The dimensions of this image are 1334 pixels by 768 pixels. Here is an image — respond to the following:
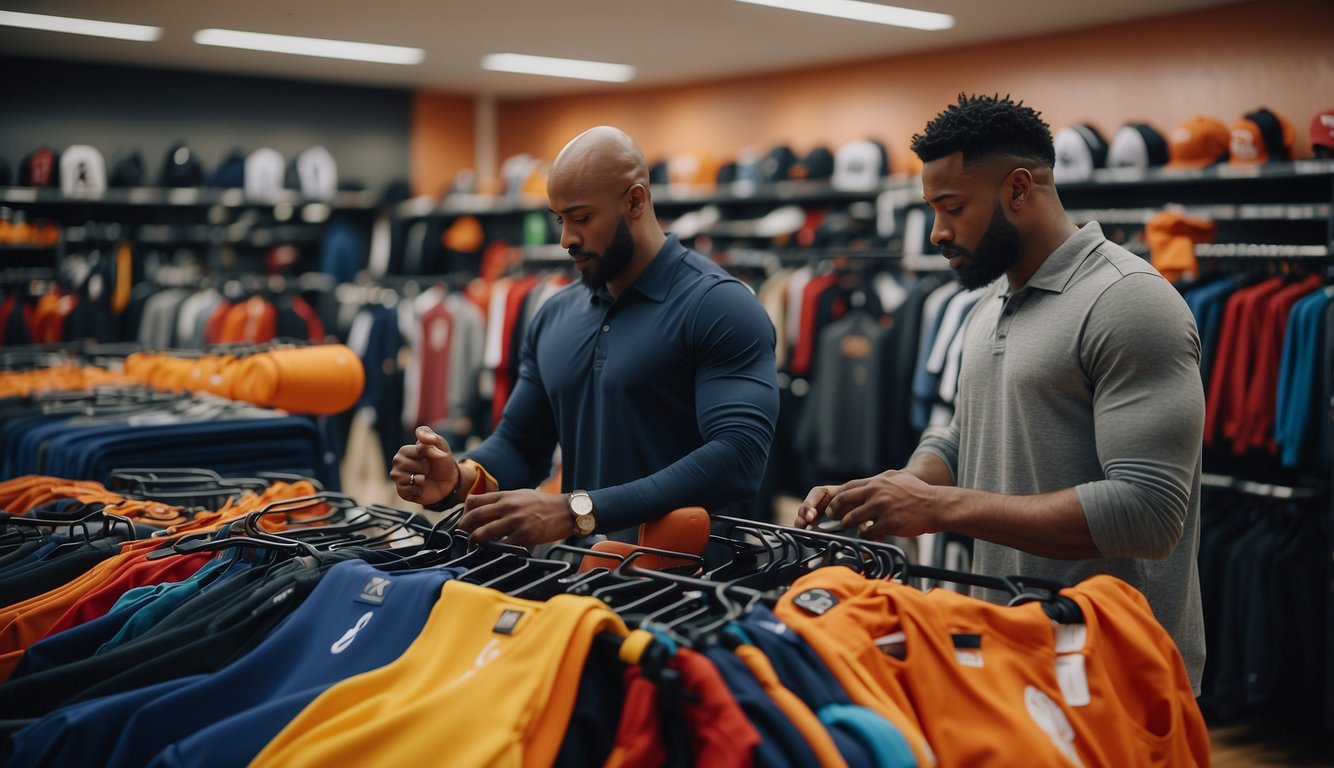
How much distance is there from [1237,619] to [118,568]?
13.4ft

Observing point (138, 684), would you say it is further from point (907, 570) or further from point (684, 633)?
point (907, 570)

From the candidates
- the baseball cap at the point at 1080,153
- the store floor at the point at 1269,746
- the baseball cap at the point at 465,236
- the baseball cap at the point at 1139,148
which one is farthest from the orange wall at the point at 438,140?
the store floor at the point at 1269,746

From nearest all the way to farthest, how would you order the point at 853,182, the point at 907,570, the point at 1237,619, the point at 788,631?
1. the point at 788,631
2. the point at 907,570
3. the point at 1237,619
4. the point at 853,182

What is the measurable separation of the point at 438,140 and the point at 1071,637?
10317mm

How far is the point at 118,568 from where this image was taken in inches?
78.2

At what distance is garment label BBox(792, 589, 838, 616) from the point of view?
1425mm

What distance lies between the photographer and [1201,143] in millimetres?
5512

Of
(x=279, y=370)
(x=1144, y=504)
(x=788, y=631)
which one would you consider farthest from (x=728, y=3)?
(x=788, y=631)

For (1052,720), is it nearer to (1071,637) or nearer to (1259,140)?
(1071,637)

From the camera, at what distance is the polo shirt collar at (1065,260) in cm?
202

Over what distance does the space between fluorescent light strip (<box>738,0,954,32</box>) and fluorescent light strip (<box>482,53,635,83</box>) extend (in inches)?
98.6

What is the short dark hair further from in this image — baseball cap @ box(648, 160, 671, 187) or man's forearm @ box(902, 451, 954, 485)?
baseball cap @ box(648, 160, 671, 187)

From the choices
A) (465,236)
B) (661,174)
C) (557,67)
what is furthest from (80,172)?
(661,174)

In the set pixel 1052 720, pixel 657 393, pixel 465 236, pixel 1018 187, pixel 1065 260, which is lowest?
pixel 1052 720
